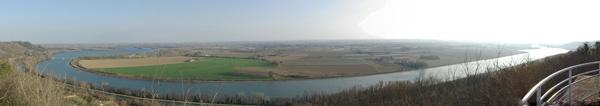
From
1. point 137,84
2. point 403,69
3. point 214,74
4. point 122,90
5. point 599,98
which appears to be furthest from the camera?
point 403,69

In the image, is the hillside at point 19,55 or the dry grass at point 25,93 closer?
the dry grass at point 25,93

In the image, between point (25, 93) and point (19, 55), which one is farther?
point (19, 55)

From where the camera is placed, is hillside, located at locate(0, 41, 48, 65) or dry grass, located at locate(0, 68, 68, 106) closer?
dry grass, located at locate(0, 68, 68, 106)

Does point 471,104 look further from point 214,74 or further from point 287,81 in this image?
point 214,74

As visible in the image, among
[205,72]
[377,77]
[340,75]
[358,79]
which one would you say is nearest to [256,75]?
[205,72]

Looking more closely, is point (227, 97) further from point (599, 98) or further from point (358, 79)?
Answer: point (599, 98)

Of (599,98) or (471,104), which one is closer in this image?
(599,98)

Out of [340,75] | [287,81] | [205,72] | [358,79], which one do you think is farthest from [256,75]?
[358,79]

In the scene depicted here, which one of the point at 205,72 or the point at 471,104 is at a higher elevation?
the point at 471,104

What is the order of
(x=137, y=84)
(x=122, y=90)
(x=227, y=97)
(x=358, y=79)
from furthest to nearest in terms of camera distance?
(x=358, y=79)
(x=137, y=84)
(x=122, y=90)
(x=227, y=97)
